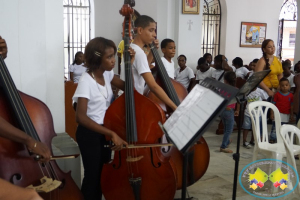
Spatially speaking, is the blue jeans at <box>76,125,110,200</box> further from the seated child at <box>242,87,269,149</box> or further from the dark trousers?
the seated child at <box>242,87,269,149</box>

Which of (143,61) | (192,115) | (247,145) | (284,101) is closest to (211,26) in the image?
(284,101)

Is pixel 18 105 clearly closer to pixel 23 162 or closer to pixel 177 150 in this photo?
pixel 23 162

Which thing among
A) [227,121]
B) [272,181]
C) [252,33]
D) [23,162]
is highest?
[252,33]

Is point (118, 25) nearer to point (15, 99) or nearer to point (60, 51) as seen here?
point (60, 51)

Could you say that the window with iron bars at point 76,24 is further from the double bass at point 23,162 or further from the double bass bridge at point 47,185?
the double bass bridge at point 47,185

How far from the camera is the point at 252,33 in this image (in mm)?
10484

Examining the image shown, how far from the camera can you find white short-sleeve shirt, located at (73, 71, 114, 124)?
84.4 inches

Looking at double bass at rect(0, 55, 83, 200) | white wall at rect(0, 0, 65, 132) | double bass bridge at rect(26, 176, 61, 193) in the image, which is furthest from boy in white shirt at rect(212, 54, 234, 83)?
double bass bridge at rect(26, 176, 61, 193)

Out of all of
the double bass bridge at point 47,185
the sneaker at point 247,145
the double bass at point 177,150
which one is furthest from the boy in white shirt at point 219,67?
the double bass bridge at point 47,185

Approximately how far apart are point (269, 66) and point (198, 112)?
3.28 meters

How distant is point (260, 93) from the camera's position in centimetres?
488

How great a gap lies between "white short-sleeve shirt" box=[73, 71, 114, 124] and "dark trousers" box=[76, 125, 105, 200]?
116mm

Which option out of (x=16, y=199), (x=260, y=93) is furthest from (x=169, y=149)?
(x=260, y=93)

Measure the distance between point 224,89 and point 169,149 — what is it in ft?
3.75
